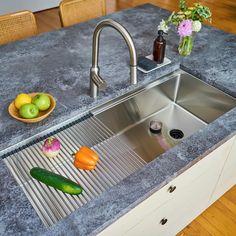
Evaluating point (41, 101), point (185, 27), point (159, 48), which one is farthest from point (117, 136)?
point (185, 27)

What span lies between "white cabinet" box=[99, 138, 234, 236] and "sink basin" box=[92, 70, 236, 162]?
0.26m

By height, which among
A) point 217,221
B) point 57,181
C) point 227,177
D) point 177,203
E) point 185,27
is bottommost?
point 217,221

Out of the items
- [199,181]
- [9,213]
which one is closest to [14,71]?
[9,213]

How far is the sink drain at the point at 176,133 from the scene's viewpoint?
1548mm

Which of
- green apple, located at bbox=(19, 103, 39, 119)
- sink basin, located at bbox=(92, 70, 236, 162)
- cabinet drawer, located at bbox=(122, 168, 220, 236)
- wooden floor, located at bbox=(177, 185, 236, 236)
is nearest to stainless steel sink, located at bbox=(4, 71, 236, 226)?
sink basin, located at bbox=(92, 70, 236, 162)

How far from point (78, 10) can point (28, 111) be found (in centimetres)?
124

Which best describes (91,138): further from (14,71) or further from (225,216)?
(225,216)

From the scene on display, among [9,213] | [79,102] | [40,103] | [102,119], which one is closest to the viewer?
[9,213]

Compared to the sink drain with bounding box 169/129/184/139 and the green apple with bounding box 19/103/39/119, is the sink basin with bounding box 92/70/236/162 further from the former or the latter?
the green apple with bounding box 19/103/39/119

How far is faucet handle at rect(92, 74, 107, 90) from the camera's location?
1.04 m

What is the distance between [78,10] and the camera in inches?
81.0

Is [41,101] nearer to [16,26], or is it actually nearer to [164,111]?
[164,111]

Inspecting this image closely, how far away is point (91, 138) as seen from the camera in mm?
1208

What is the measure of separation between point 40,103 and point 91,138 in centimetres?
26
